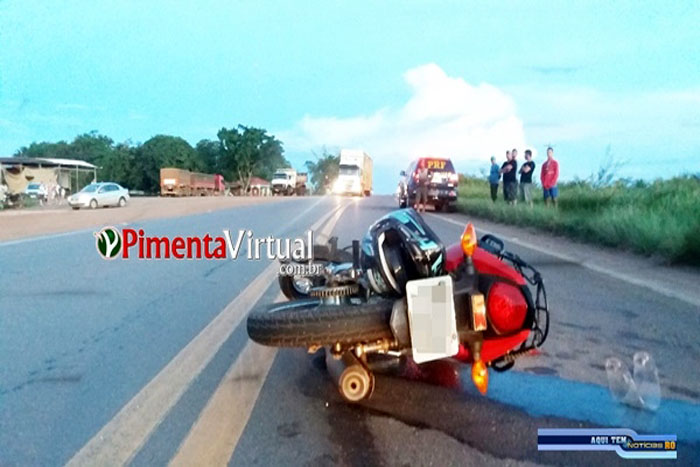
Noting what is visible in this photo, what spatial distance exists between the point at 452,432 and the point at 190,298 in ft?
15.3

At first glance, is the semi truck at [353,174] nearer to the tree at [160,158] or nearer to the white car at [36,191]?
the white car at [36,191]

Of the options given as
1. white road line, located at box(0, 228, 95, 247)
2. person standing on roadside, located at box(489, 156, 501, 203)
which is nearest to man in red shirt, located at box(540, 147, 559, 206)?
person standing on roadside, located at box(489, 156, 501, 203)

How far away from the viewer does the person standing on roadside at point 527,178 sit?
18648mm

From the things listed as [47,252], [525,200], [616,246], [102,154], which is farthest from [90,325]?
A: [525,200]

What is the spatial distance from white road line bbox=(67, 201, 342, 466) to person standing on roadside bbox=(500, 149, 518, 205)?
14.6m

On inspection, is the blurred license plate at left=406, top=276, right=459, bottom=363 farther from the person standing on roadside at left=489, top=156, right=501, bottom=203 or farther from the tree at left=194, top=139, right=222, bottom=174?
the person standing on roadside at left=489, top=156, right=501, bottom=203

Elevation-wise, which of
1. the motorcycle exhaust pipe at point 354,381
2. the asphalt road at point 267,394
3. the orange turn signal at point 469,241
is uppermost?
the orange turn signal at point 469,241

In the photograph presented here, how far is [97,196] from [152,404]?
27.7 m

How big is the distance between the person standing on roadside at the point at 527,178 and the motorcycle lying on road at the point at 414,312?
1497cm

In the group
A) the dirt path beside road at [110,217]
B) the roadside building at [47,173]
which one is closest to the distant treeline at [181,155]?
the roadside building at [47,173]

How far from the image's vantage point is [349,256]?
19.4ft

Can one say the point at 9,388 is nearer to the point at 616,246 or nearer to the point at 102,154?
the point at 616,246

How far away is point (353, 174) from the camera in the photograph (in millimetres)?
48938

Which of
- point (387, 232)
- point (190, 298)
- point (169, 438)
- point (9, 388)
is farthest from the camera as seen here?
point (190, 298)
